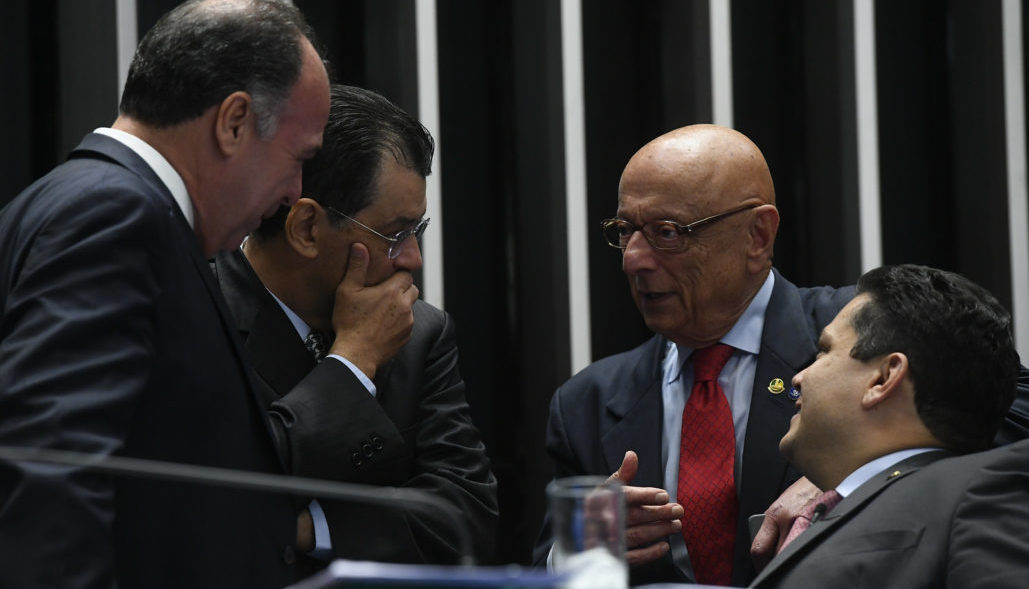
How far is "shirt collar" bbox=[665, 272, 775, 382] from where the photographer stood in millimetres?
2553

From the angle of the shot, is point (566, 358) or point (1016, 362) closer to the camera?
point (1016, 362)

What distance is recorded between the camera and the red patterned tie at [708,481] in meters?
2.35

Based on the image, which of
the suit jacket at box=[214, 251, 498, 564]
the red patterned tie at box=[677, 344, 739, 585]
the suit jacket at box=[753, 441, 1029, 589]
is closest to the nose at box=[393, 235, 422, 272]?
the suit jacket at box=[214, 251, 498, 564]

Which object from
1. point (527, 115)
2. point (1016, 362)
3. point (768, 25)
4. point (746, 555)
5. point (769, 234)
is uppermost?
point (768, 25)

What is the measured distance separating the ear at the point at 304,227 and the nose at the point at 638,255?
67 centimetres

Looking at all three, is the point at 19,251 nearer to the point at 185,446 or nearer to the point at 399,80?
the point at 185,446

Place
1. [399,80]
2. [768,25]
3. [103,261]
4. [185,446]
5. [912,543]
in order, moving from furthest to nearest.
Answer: [768,25] < [399,80] < [912,543] < [185,446] < [103,261]

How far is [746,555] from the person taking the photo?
2.31m

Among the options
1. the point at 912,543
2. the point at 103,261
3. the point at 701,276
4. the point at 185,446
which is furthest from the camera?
the point at 701,276

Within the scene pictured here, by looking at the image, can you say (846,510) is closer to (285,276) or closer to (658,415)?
(658,415)

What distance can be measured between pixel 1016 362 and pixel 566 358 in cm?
155

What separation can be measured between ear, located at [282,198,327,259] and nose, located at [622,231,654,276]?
2.19ft

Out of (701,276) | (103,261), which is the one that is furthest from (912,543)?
(103,261)

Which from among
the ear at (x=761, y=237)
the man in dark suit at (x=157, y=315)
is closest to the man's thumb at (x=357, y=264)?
the man in dark suit at (x=157, y=315)
